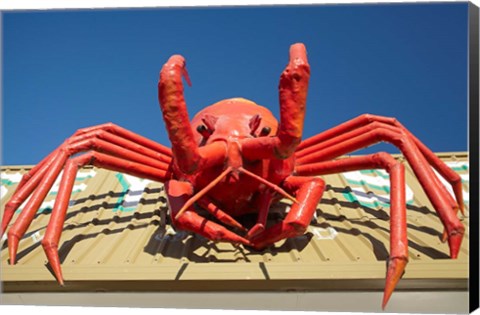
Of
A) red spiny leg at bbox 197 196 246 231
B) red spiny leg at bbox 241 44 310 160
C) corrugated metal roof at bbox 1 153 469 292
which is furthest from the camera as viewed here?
red spiny leg at bbox 197 196 246 231

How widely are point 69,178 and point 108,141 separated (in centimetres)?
50

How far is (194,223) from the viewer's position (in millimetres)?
2787

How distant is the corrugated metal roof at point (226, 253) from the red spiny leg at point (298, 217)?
14cm

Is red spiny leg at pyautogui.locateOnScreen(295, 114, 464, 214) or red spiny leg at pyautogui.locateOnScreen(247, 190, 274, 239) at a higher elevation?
red spiny leg at pyautogui.locateOnScreen(295, 114, 464, 214)

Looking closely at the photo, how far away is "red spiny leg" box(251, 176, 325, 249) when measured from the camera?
272 centimetres

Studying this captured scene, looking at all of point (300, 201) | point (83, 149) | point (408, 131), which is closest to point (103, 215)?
point (83, 149)

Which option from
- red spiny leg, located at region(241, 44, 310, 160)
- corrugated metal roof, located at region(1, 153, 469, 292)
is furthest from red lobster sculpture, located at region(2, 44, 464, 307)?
corrugated metal roof, located at region(1, 153, 469, 292)

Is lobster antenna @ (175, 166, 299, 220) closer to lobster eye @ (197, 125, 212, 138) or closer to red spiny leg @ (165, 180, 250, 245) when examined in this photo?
red spiny leg @ (165, 180, 250, 245)

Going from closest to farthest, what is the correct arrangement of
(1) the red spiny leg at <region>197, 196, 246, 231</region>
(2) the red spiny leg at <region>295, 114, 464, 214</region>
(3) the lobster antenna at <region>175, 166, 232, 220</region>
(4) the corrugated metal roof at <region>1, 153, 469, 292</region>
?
(4) the corrugated metal roof at <region>1, 153, 469, 292</region> → (3) the lobster antenna at <region>175, 166, 232, 220</region> → (1) the red spiny leg at <region>197, 196, 246, 231</region> → (2) the red spiny leg at <region>295, 114, 464, 214</region>

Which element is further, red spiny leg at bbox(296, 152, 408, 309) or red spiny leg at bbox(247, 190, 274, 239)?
red spiny leg at bbox(247, 190, 274, 239)

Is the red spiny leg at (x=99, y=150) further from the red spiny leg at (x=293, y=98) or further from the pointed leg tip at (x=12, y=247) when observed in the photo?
the red spiny leg at (x=293, y=98)

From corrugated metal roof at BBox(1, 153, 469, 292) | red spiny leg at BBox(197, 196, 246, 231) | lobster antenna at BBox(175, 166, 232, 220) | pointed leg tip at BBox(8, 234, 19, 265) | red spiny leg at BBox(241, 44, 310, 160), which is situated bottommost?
corrugated metal roof at BBox(1, 153, 469, 292)

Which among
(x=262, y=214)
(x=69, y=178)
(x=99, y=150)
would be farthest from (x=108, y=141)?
(x=262, y=214)

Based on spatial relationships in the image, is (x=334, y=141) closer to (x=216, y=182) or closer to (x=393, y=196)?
(x=393, y=196)
